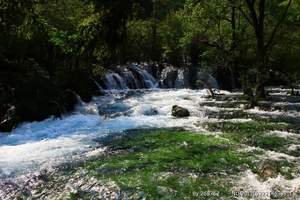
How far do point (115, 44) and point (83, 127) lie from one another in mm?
7950

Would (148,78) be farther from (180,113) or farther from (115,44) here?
(115,44)

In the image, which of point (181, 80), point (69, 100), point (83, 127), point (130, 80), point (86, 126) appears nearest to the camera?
point (83, 127)

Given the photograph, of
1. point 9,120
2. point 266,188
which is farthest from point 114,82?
point 266,188

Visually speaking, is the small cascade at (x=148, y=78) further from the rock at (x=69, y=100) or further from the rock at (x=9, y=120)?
the rock at (x=9, y=120)

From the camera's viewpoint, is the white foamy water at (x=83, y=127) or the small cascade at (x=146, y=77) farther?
the small cascade at (x=146, y=77)

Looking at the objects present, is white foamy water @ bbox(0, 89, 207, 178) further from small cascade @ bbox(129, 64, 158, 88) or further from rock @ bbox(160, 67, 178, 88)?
rock @ bbox(160, 67, 178, 88)

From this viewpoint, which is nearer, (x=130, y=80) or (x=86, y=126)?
(x=86, y=126)

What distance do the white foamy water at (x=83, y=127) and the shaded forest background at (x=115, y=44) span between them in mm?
1240

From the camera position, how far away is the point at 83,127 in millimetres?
19578

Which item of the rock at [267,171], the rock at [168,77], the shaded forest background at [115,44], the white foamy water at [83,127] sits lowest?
the rock at [267,171]

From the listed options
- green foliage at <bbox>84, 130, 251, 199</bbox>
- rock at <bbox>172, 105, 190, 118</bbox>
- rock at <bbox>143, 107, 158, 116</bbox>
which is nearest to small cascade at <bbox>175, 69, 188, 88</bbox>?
rock at <bbox>143, 107, 158, 116</bbox>

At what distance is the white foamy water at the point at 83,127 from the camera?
14031mm

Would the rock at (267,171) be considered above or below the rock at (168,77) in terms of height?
below

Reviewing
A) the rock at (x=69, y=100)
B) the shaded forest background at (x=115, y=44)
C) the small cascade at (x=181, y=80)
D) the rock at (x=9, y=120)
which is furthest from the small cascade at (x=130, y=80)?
the rock at (x=9, y=120)
